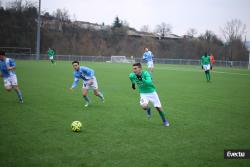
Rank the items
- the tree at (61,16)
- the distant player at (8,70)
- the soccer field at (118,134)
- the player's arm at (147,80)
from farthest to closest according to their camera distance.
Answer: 1. the tree at (61,16)
2. the distant player at (8,70)
3. the player's arm at (147,80)
4. the soccer field at (118,134)

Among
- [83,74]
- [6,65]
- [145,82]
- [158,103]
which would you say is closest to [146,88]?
[145,82]

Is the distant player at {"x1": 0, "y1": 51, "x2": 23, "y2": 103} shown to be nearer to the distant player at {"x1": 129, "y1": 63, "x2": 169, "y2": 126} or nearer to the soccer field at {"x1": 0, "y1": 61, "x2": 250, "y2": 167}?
the soccer field at {"x1": 0, "y1": 61, "x2": 250, "y2": 167}

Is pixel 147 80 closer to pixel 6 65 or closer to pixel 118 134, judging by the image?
pixel 118 134

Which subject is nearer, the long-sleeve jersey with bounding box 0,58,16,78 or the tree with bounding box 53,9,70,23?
the long-sleeve jersey with bounding box 0,58,16,78

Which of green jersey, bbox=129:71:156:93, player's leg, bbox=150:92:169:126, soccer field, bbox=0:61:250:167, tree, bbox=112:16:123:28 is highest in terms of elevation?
tree, bbox=112:16:123:28

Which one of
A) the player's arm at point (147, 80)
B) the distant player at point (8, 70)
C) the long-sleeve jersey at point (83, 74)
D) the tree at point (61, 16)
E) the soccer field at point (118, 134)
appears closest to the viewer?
the soccer field at point (118, 134)

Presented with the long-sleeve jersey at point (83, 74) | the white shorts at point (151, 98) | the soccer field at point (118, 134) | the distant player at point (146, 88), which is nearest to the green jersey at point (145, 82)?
the distant player at point (146, 88)

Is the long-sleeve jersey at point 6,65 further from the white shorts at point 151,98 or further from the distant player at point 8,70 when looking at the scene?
the white shorts at point 151,98

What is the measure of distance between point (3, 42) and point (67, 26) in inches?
698

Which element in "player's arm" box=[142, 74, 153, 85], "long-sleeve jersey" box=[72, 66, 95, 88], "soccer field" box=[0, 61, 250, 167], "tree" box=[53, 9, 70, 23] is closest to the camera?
"soccer field" box=[0, 61, 250, 167]

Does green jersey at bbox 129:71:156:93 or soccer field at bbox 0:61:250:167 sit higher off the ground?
green jersey at bbox 129:71:156:93

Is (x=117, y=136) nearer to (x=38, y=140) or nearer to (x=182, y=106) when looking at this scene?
(x=38, y=140)

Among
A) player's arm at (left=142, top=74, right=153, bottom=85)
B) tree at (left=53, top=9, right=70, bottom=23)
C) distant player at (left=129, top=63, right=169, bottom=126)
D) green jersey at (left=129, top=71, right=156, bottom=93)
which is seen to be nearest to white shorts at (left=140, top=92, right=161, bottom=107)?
distant player at (left=129, top=63, right=169, bottom=126)

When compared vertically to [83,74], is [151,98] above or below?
below
